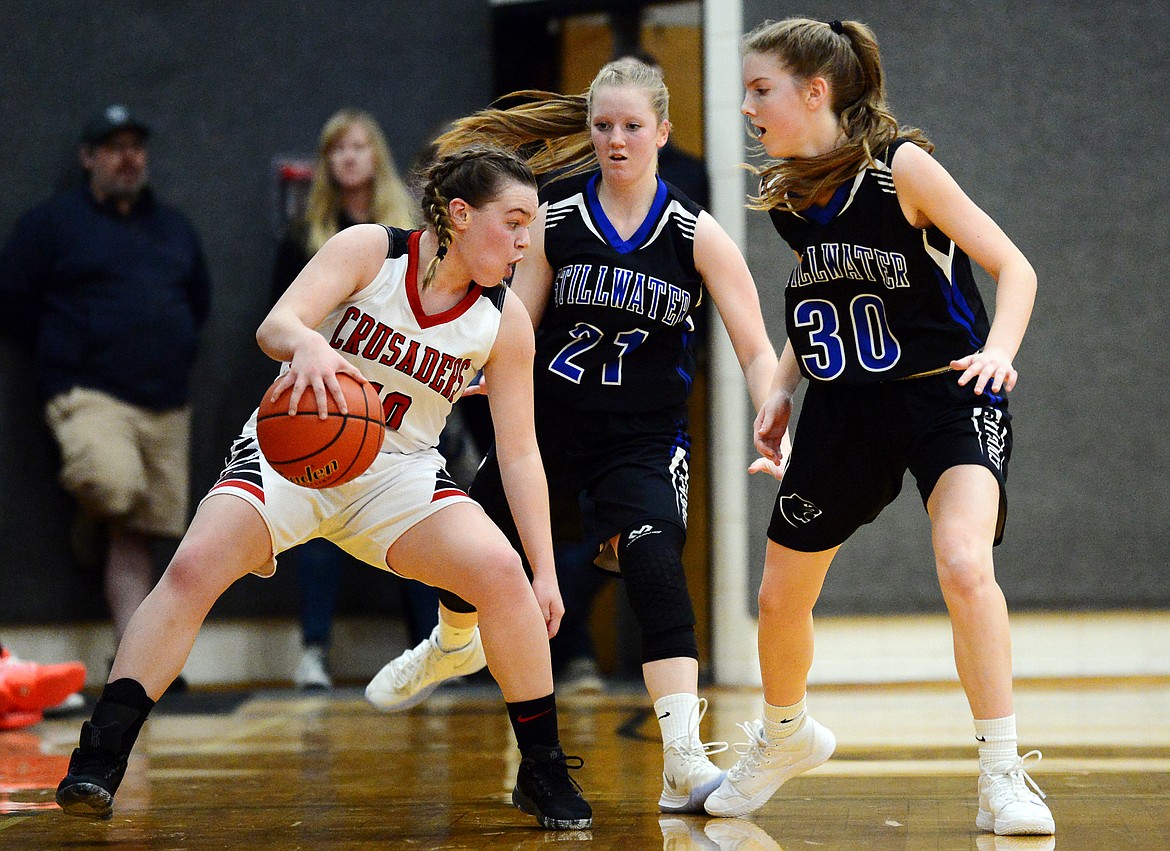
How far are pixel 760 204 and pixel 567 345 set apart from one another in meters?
0.66

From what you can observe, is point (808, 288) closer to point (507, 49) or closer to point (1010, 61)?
point (1010, 61)

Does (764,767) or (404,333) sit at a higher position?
(404,333)

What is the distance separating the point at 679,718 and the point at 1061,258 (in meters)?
3.43

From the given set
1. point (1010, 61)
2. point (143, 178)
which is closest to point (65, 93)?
point (143, 178)

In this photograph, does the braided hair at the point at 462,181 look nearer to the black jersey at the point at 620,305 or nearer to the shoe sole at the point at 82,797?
the black jersey at the point at 620,305

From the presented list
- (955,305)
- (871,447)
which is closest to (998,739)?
(871,447)

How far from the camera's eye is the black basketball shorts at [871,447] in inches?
111

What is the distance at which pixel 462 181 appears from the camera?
298cm

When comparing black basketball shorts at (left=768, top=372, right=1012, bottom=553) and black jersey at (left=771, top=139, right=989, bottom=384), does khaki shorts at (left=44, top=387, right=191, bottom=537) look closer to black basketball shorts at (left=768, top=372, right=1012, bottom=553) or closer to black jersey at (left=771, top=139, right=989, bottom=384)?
black basketball shorts at (left=768, top=372, right=1012, bottom=553)

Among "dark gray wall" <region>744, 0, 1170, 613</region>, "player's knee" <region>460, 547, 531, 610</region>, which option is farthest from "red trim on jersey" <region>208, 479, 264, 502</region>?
"dark gray wall" <region>744, 0, 1170, 613</region>

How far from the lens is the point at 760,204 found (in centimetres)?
307

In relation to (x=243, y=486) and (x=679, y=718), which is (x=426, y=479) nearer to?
(x=243, y=486)

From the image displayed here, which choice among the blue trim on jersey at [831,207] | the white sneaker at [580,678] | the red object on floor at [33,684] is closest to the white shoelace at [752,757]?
the blue trim on jersey at [831,207]

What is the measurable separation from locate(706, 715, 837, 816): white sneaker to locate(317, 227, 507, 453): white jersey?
104 centimetres
